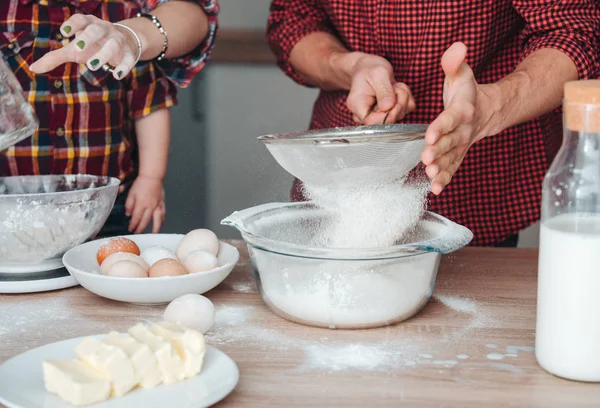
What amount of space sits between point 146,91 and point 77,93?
0.16 metres

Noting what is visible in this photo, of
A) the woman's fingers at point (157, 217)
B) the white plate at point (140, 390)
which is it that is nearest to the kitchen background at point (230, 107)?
the woman's fingers at point (157, 217)

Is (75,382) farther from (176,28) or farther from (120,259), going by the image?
(176,28)

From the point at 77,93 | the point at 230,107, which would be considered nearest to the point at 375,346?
the point at 77,93

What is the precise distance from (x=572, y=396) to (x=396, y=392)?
0.58 ft

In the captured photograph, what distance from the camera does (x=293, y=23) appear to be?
5.57ft

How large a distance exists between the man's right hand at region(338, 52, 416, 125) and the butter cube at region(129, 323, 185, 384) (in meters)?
0.62

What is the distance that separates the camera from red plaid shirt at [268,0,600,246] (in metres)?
1.39

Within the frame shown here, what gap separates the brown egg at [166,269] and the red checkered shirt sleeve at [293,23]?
30.5 inches

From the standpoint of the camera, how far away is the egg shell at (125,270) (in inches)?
40.5

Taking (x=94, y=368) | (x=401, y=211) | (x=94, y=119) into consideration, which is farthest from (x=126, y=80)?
(x=94, y=368)

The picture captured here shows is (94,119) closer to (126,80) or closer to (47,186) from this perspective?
(126,80)

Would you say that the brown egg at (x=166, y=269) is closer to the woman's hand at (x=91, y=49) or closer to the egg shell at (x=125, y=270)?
the egg shell at (x=125, y=270)

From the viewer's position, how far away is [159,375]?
0.77 meters

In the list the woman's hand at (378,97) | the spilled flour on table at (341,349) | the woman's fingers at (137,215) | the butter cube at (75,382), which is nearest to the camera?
the butter cube at (75,382)
